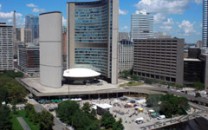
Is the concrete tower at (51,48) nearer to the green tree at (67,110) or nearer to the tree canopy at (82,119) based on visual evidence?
the tree canopy at (82,119)

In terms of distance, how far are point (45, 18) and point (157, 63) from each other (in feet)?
116

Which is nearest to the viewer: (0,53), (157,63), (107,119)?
(107,119)

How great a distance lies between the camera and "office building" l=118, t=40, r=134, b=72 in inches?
4257

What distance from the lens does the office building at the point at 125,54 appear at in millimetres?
108125

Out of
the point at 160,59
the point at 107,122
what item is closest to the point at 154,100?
the point at 107,122

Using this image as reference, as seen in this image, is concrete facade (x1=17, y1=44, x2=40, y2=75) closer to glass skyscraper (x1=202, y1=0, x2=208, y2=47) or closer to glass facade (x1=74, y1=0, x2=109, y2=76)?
glass facade (x1=74, y1=0, x2=109, y2=76)

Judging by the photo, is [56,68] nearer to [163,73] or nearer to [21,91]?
[21,91]

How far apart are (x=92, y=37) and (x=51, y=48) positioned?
16002mm

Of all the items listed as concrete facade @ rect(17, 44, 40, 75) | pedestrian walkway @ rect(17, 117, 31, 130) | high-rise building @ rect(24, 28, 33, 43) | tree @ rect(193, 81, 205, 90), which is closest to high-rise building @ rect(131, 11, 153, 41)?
concrete facade @ rect(17, 44, 40, 75)

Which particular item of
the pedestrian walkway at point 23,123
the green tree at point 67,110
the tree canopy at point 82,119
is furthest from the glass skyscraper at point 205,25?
the pedestrian walkway at point 23,123

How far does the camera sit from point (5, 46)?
104938mm

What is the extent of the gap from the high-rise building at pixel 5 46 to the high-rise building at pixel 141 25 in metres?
72.5

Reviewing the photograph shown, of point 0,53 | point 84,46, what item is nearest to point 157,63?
point 84,46

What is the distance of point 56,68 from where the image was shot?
62375mm
